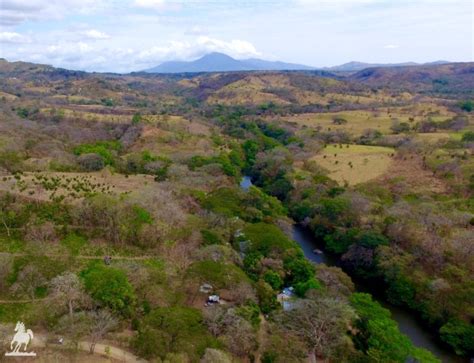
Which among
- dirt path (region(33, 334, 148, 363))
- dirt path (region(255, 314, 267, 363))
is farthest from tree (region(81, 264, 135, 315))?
dirt path (region(255, 314, 267, 363))

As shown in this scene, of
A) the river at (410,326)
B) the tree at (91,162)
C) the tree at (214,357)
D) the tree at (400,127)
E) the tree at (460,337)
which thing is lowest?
the river at (410,326)

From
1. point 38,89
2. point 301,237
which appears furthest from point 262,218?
point 38,89

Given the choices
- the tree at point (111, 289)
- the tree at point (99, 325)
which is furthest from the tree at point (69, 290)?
the tree at point (99, 325)

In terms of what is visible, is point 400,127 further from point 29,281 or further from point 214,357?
point 29,281

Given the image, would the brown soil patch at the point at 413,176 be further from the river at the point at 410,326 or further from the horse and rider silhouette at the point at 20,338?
the horse and rider silhouette at the point at 20,338

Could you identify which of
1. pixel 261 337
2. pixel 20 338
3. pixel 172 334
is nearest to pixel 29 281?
pixel 20 338

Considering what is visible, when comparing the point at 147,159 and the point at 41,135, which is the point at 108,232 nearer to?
the point at 147,159

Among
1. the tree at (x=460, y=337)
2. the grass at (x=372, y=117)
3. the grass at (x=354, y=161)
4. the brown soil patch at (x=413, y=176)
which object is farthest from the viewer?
the grass at (x=372, y=117)
